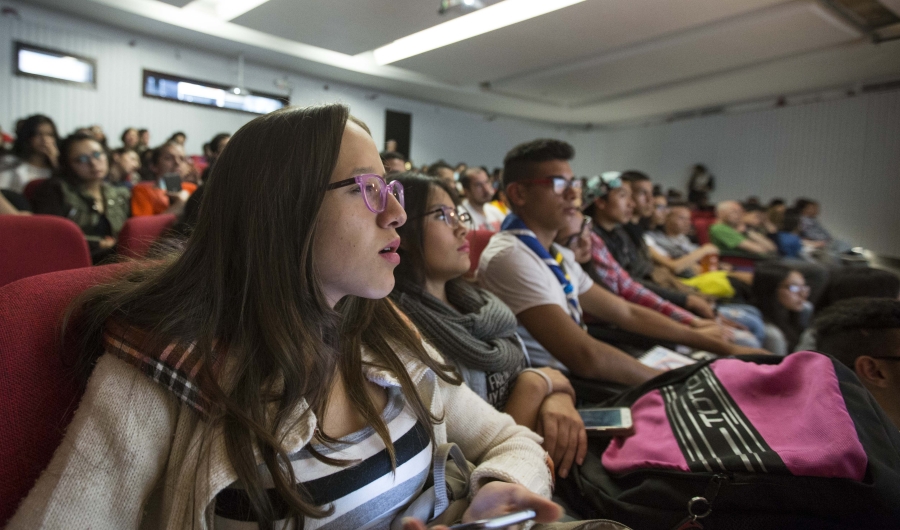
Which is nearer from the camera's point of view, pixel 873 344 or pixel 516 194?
pixel 873 344

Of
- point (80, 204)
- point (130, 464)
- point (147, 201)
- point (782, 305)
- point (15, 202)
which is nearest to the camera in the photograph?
point (130, 464)

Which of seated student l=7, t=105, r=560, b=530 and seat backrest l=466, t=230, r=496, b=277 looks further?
seat backrest l=466, t=230, r=496, b=277

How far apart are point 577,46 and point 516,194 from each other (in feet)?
19.0

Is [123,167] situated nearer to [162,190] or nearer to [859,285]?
[162,190]

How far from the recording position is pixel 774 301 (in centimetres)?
301

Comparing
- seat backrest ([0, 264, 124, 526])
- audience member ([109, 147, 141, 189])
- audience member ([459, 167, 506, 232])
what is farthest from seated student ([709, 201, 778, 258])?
audience member ([109, 147, 141, 189])

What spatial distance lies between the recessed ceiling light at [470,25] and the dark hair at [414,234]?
16.7ft

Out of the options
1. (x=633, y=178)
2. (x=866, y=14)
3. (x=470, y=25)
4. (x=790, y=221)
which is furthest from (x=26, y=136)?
(x=866, y=14)

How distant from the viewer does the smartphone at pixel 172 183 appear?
3.12 metres

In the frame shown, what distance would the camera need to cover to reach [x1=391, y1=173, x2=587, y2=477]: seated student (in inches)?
51.1

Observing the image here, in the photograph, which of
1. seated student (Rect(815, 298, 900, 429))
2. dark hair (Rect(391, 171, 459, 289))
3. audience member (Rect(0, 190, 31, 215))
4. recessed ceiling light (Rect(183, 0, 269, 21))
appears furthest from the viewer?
recessed ceiling light (Rect(183, 0, 269, 21))

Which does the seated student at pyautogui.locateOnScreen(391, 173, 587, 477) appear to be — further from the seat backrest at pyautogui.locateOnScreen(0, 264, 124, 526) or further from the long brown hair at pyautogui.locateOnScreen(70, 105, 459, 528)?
the seat backrest at pyautogui.locateOnScreen(0, 264, 124, 526)

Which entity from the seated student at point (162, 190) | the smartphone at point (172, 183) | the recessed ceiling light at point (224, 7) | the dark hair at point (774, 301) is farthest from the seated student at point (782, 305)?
the recessed ceiling light at point (224, 7)

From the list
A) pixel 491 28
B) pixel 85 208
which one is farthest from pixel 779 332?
pixel 491 28
